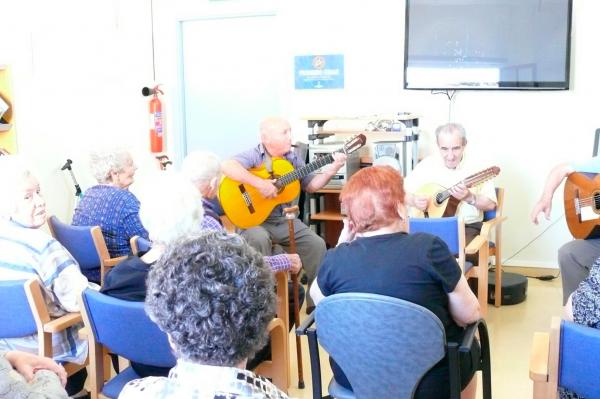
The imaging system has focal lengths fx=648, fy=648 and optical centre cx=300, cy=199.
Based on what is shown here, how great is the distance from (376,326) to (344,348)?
0.16m

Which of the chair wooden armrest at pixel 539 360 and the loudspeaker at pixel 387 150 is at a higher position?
the loudspeaker at pixel 387 150

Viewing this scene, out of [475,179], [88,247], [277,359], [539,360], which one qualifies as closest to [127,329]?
[277,359]

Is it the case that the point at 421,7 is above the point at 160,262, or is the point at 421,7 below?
above

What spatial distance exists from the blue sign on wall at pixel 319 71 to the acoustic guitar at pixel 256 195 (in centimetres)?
142

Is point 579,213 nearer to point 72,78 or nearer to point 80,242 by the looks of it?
point 80,242

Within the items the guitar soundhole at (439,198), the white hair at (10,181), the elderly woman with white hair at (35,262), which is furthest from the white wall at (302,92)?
the elderly woman with white hair at (35,262)

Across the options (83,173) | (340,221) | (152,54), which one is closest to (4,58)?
(83,173)

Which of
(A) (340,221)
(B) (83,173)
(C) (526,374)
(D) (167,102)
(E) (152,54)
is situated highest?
(E) (152,54)

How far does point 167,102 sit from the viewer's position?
5723mm

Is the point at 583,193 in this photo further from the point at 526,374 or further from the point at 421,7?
the point at 421,7

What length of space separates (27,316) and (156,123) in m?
3.57

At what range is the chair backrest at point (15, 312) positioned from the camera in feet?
6.88

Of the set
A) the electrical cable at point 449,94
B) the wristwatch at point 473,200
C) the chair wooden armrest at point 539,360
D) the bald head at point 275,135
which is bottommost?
the chair wooden armrest at point 539,360

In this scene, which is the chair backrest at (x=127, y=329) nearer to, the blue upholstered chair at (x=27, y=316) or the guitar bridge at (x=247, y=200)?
the blue upholstered chair at (x=27, y=316)
